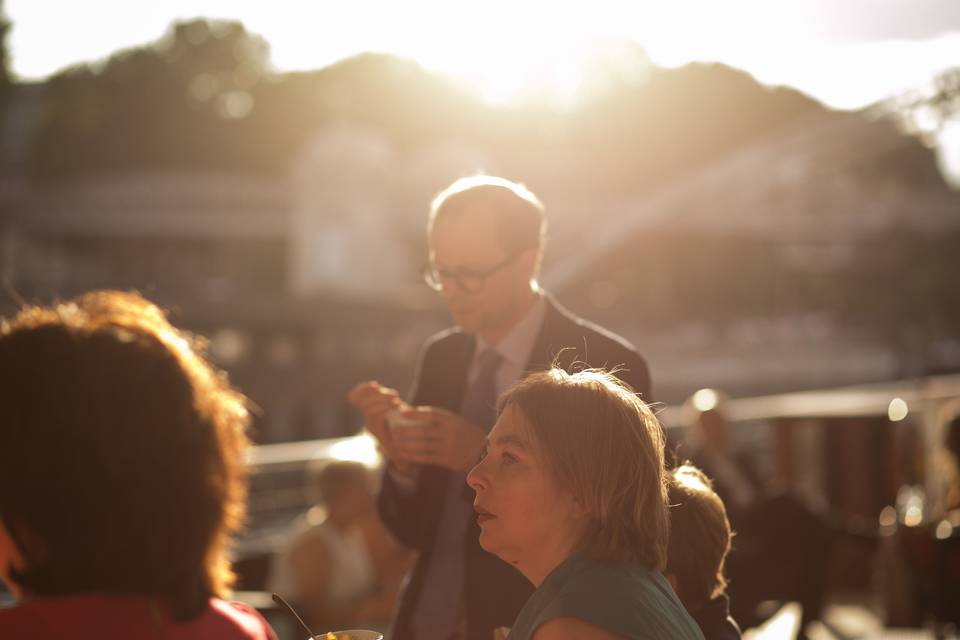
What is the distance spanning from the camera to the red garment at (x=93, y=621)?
125cm

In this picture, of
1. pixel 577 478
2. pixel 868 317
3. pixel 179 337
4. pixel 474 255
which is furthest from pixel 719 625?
pixel 868 317

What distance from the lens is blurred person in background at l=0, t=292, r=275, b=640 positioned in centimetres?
125

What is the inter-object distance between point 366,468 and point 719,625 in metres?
2.51

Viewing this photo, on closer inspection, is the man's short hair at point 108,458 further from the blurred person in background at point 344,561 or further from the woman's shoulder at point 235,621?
the blurred person in background at point 344,561

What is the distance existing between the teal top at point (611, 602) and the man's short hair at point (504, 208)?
2.80ft

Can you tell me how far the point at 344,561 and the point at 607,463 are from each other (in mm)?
2659

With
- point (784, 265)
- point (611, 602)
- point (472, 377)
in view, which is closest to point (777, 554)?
point (472, 377)

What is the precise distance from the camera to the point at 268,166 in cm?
5103

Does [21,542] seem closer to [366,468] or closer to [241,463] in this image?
[241,463]

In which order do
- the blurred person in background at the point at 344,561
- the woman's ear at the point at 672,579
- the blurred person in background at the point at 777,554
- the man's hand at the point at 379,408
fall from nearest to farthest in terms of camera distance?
the woman's ear at the point at 672,579 < the man's hand at the point at 379,408 < the blurred person in background at the point at 777,554 < the blurred person in background at the point at 344,561

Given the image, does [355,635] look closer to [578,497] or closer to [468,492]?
[578,497]

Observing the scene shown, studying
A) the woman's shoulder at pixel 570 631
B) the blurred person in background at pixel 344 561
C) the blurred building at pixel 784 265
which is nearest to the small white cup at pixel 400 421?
the woman's shoulder at pixel 570 631

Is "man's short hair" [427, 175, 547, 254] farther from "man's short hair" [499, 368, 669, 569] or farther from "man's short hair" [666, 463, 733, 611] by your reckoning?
"man's short hair" [499, 368, 669, 569]

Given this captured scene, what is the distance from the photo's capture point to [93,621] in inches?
50.1
